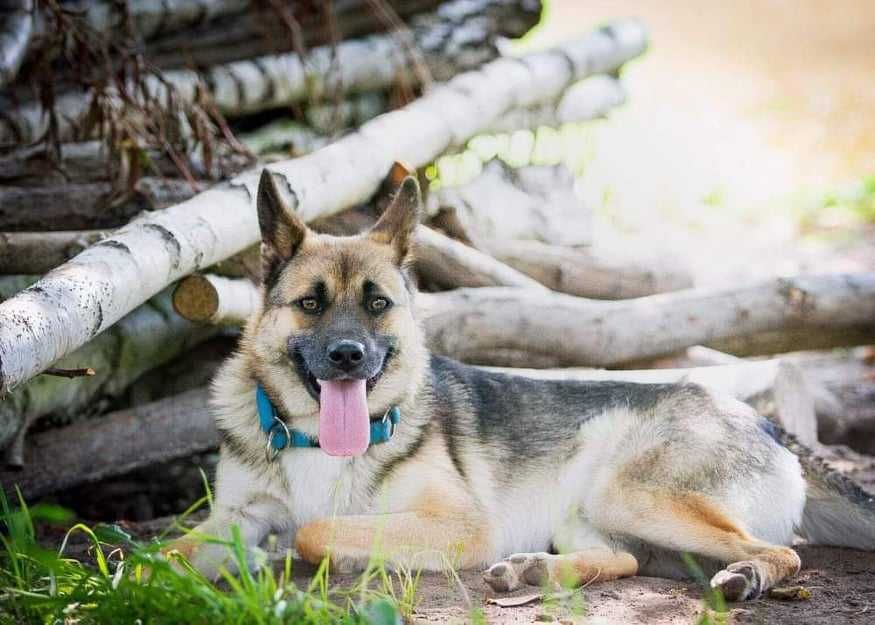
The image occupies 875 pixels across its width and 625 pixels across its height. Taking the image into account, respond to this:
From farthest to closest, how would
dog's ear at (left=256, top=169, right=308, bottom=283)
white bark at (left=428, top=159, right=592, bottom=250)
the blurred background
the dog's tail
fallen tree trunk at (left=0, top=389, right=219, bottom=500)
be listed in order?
the blurred background, white bark at (left=428, top=159, right=592, bottom=250), fallen tree trunk at (left=0, top=389, right=219, bottom=500), the dog's tail, dog's ear at (left=256, top=169, right=308, bottom=283)

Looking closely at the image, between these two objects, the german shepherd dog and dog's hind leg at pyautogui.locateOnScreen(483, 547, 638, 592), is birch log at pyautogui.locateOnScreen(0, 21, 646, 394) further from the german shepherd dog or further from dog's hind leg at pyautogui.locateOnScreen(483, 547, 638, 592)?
dog's hind leg at pyautogui.locateOnScreen(483, 547, 638, 592)

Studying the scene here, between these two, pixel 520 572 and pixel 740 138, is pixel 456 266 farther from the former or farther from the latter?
pixel 740 138

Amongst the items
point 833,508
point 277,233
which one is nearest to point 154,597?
point 277,233

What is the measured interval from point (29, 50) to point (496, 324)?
11.2 ft

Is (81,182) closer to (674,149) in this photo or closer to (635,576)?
(635,576)

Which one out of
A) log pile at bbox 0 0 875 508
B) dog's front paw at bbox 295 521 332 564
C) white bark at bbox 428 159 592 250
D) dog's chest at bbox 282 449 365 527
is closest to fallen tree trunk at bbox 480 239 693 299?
log pile at bbox 0 0 875 508

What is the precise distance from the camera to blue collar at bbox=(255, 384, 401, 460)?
4.46 meters

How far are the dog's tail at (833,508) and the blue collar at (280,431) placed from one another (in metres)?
1.79

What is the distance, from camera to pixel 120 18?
718cm

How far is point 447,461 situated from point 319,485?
0.57 metres

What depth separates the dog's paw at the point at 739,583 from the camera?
3928 mm

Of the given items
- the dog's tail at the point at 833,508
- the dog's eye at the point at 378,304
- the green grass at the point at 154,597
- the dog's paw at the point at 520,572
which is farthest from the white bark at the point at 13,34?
the dog's tail at the point at 833,508

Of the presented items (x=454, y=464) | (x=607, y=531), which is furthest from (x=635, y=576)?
(x=454, y=464)

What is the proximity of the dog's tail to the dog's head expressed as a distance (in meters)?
1.78
